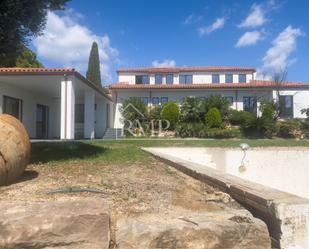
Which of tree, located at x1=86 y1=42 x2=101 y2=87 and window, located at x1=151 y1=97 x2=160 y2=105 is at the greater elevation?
tree, located at x1=86 y1=42 x2=101 y2=87

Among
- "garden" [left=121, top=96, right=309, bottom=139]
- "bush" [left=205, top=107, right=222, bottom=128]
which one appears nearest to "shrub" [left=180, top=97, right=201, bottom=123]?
"garden" [left=121, top=96, right=309, bottom=139]

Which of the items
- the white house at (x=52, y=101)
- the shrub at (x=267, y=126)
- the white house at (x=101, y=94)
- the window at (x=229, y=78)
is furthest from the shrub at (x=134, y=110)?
the window at (x=229, y=78)

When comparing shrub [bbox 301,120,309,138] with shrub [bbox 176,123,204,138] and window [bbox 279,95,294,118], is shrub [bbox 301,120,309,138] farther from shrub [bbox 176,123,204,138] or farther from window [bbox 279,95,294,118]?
shrub [bbox 176,123,204,138]

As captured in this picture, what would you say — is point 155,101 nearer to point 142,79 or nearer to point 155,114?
point 155,114

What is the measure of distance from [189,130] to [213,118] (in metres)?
2.04

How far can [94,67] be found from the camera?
3941 cm

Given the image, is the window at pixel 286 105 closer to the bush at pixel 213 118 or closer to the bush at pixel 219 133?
the bush at pixel 213 118

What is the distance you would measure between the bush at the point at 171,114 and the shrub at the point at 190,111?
48 cm

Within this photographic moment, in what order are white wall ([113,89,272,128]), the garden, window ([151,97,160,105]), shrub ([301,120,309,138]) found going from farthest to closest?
window ([151,97,160,105]), white wall ([113,89,272,128]), shrub ([301,120,309,138]), the garden

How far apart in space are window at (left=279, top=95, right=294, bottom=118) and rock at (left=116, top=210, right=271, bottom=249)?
27.6m

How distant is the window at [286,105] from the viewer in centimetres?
2989

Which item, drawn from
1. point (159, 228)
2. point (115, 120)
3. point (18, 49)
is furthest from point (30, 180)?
point (115, 120)

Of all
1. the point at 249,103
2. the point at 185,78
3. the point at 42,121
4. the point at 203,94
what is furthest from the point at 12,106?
the point at 185,78

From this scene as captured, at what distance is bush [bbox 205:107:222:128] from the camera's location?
992 inches
